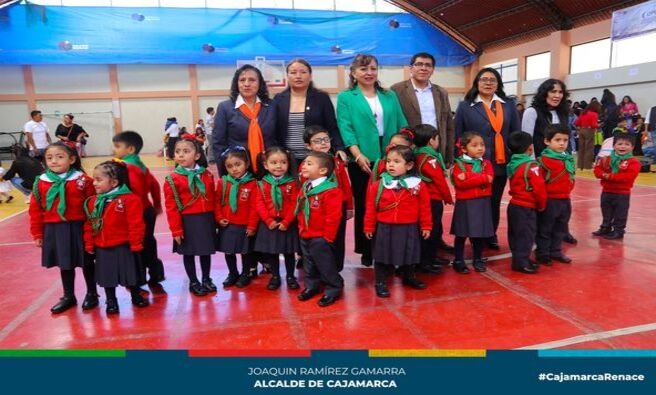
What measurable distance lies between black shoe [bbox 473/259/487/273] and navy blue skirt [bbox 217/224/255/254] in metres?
1.75

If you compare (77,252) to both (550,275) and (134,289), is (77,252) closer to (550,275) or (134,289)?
(134,289)

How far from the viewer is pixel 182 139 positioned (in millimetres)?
3066

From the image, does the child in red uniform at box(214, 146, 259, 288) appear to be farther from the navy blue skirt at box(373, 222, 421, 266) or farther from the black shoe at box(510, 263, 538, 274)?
the black shoe at box(510, 263, 538, 274)

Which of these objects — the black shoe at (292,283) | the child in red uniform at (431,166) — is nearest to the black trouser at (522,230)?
the child in red uniform at (431,166)

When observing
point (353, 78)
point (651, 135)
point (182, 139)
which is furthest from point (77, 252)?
point (651, 135)

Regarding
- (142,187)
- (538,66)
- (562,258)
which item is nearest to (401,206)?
(562,258)

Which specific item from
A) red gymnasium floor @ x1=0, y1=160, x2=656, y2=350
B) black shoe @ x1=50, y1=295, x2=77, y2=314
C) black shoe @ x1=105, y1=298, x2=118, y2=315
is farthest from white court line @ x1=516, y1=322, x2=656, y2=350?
black shoe @ x1=50, y1=295, x2=77, y2=314

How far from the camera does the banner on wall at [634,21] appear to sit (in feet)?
38.5

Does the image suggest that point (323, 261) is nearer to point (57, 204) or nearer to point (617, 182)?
point (57, 204)

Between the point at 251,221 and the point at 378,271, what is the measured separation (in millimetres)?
944

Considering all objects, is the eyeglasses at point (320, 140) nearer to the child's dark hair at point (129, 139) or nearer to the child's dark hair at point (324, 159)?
the child's dark hair at point (324, 159)

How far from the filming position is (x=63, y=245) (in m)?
2.79

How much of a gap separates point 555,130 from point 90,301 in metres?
3.56

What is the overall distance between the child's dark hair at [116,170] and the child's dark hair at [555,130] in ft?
10.1
